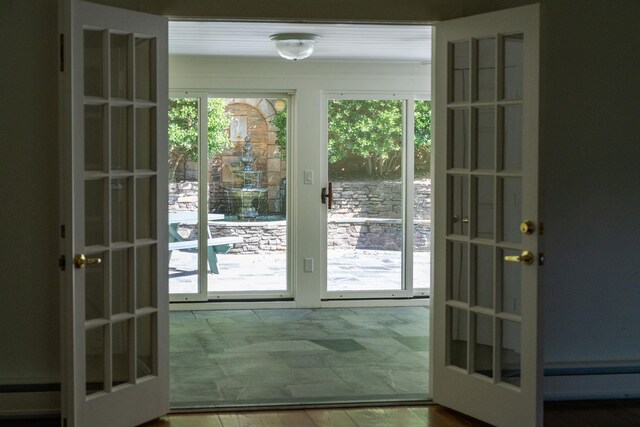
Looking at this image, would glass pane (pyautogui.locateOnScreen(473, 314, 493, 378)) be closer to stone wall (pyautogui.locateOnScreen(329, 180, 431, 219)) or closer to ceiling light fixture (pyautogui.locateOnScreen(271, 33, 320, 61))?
ceiling light fixture (pyautogui.locateOnScreen(271, 33, 320, 61))

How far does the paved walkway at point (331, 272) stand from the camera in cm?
866

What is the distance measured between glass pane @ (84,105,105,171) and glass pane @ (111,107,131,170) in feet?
0.27

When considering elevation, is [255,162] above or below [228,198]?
above

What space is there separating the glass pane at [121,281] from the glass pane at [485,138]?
5.93 ft

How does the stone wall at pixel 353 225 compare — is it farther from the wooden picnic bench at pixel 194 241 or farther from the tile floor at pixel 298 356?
the tile floor at pixel 298 356

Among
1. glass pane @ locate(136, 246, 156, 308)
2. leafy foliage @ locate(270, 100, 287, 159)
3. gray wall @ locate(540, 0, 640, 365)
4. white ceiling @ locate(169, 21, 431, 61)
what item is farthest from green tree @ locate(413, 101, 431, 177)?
glass pane @ locate(136, 246, 156, 308)

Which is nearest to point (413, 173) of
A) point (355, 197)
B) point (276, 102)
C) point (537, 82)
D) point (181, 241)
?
point (355, 197)

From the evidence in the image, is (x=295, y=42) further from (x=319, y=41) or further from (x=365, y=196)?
(x=365, y=196)

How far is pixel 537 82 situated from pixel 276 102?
465 cm

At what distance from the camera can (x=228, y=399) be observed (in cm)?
505

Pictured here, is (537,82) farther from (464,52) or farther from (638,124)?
(638,124)

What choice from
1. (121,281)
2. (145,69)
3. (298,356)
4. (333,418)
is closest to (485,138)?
(333,418)

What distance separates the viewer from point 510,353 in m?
4.39

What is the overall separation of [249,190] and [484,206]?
4.39 m
